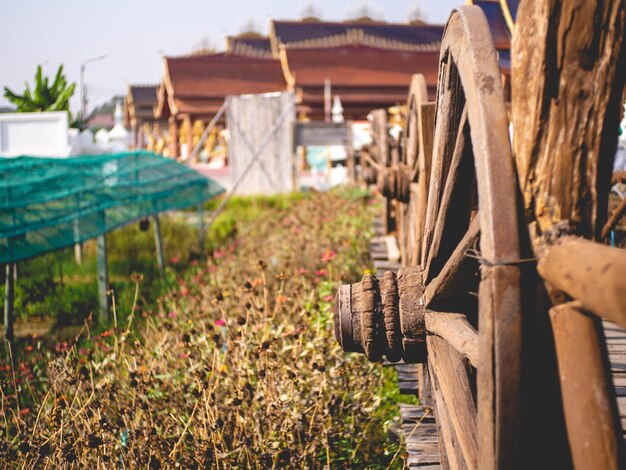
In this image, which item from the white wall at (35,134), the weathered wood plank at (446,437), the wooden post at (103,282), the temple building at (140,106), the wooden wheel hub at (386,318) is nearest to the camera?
the weathered wood plank at (446,437)

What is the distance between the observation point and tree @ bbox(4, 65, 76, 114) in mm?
10188

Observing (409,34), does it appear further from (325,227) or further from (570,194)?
(570,194)

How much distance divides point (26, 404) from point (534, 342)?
10.4 feet

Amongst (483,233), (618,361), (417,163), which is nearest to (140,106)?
(417,163)

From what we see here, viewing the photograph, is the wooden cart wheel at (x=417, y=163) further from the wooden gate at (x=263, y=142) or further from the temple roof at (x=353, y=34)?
the temple roof at (x=353, y=34)

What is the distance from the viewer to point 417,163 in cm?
358

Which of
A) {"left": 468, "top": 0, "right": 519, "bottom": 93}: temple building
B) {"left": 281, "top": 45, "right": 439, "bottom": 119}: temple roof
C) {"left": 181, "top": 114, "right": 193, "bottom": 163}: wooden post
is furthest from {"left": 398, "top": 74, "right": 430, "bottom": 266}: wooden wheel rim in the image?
{"left": 181, "top": 114, "right": 193, "bottom": 163}: wooden post

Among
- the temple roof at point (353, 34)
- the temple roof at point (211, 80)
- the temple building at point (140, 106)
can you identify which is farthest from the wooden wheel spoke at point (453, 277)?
the temple building at point (140, 106)

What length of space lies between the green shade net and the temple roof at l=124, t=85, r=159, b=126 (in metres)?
19.6

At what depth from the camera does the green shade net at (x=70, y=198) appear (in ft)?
15.1

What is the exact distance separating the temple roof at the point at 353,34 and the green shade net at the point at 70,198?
13836 millimetres

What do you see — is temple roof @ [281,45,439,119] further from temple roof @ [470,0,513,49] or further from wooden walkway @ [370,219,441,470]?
wooden walkway @ [370,219,441,470]

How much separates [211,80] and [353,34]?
539 centimetres

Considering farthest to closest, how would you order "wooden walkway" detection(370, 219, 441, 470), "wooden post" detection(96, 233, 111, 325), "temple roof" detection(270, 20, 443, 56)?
1. "temple roof" detection(270, 20, 443, 56)
2. "wooden post" detection(96, 233, 111, 325)
3. "wooden walkway" detection(370, 219, 441, 470)
